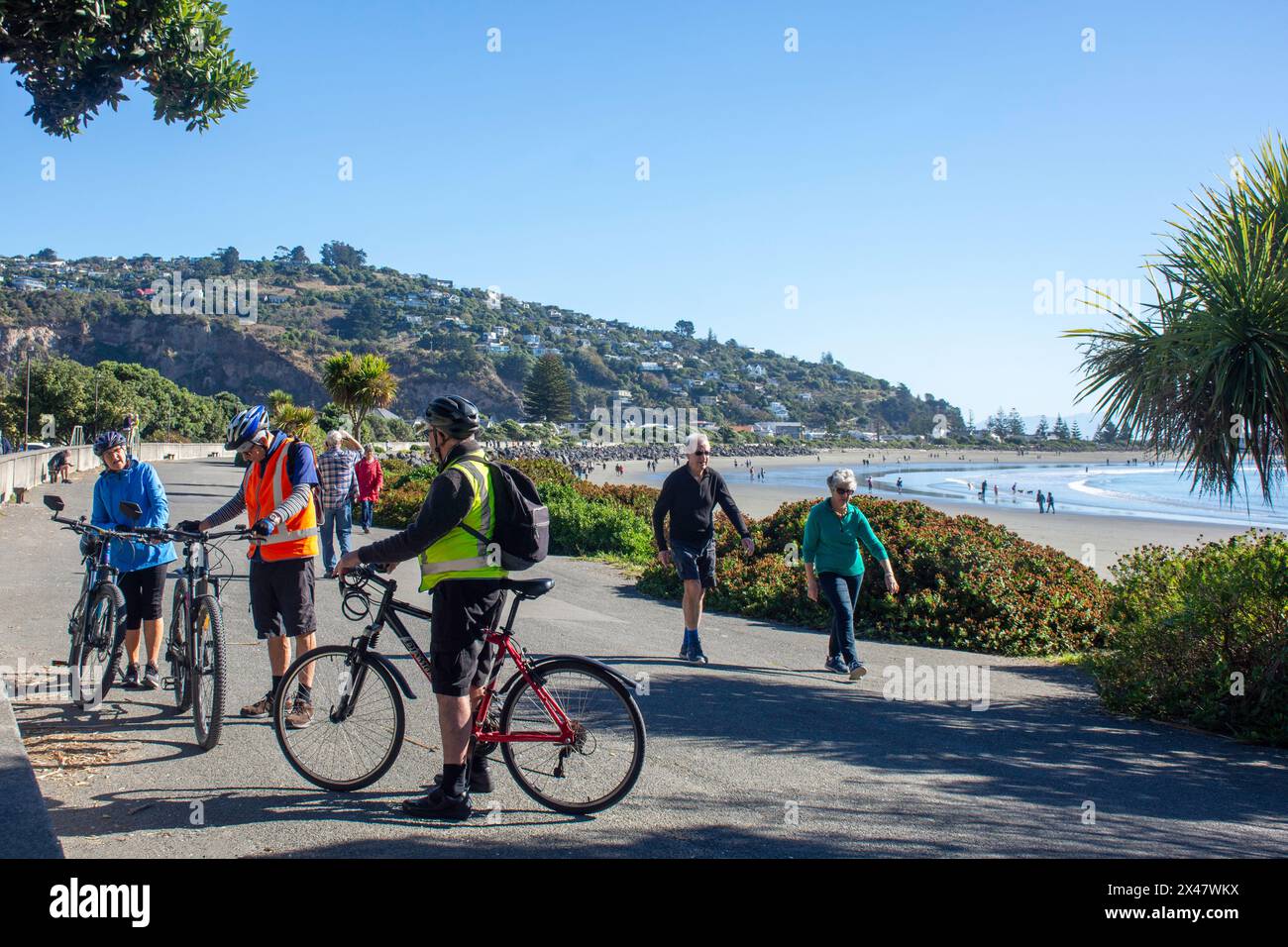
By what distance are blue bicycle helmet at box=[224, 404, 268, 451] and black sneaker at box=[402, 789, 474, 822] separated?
2.43 meters

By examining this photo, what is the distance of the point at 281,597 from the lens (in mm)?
5570

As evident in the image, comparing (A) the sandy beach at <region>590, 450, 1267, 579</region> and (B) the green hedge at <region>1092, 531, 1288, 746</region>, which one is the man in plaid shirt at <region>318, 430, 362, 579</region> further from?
(A) the sandy beach at <region>590, 450, 1267, 579</region>

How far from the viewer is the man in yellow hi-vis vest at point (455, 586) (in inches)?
167

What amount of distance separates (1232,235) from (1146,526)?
3501cm

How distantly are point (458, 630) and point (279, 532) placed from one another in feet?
5.90

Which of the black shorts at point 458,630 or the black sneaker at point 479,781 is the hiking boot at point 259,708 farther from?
the black shorts at point 458,630

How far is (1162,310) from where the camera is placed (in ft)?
23.7

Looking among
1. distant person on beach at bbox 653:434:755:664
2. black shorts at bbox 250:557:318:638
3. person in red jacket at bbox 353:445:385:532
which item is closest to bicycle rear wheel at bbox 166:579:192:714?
black shorts at bbox 250:557:318:638

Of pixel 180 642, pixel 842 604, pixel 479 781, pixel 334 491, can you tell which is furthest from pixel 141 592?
pixel 334 491

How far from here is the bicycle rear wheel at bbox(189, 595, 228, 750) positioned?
5281 mm

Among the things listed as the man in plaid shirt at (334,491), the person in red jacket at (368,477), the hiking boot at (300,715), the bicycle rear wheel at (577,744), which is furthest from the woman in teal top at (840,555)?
the person in red jacket at (368,477)

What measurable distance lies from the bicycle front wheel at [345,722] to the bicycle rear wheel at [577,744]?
63 centimetres
